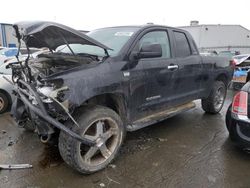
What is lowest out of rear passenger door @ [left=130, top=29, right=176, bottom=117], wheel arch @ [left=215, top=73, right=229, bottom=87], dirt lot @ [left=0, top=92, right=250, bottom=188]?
dirt lot @ [left=0, top=92, right=250, bottom=188]

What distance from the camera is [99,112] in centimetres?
304

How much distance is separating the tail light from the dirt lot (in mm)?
769

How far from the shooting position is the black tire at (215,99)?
5539 mm

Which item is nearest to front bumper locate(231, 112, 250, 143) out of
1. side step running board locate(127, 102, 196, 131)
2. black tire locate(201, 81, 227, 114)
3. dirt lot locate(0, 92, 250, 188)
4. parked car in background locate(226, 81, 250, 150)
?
parked car in background locate(226, 81, 250, 150)

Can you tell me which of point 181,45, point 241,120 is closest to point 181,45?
point 181,45

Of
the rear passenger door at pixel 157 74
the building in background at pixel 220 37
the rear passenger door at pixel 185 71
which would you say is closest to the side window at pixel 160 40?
the rear passenger door at pixel 157 74

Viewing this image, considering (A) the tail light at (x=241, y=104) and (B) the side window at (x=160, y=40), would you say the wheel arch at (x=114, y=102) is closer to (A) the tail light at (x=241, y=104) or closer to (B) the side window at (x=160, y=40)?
(B) the side window at (x=160, y=40)

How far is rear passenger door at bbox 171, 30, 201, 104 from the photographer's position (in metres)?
4.30

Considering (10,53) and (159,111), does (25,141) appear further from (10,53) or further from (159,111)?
(10,53)

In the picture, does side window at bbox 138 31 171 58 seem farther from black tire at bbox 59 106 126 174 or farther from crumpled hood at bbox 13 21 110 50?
black tire at bbox 59 106 126 174

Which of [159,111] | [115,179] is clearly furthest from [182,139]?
[115,179]

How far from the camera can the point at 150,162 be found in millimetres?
3502

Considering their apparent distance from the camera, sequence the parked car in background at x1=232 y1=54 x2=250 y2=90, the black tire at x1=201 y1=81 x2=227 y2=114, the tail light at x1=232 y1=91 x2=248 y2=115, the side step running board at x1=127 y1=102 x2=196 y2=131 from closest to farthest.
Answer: the tail light at x1=232 y1=91 x2=248 y2=115
the side step running board at x1=127 y1=102 x2=196 y2=131
the black tire at x1=201 y1=81 x2=227 y2=114
the parked car in background at x1=232 y1=54 x2=250 y2=90

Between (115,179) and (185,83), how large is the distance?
232cm
